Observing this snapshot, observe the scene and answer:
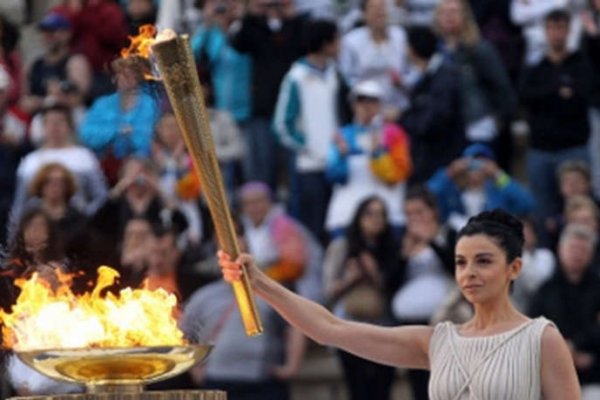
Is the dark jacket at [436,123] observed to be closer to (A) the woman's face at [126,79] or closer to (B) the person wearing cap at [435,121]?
(B) the person wearing cap at [435,121]

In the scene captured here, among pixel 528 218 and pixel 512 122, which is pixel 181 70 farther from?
pixel 512 122

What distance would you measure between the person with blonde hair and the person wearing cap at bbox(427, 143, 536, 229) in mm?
915

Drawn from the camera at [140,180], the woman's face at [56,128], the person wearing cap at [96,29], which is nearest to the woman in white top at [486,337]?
the camera at [140,180]

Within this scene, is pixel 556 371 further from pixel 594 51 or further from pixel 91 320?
pixel 594 51

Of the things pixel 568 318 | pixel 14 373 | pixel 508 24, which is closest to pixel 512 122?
pixel 508 24

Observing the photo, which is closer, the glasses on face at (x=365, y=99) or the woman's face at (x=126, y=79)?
the woman's face at (x=126, y=79)

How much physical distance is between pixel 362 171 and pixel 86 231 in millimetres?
2172

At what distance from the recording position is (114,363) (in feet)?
22.3

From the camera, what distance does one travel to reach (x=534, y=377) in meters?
7.31

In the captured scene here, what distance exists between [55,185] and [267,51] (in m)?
2.53

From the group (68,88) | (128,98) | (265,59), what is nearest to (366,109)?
(265,59)

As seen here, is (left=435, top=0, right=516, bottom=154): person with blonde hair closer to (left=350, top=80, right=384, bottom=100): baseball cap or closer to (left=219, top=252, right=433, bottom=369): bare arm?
(left=350, top=80, right=384, bottom=100): baseball cap

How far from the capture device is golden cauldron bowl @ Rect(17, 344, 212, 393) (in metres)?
6.75

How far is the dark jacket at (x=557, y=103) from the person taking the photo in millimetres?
14539
